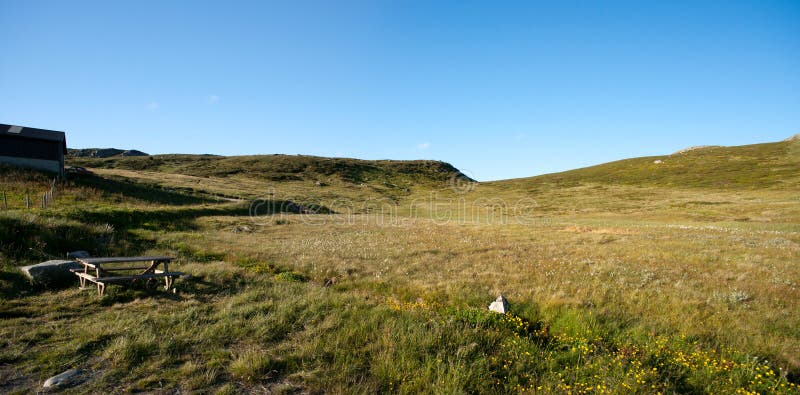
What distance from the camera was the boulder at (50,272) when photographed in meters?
9.95

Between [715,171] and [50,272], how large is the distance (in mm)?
125295

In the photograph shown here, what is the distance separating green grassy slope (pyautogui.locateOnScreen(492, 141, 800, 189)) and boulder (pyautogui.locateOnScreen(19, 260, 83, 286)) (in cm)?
9715

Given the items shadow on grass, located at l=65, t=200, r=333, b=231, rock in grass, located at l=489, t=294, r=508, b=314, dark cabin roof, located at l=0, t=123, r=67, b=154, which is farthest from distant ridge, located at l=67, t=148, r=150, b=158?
rock in grass, located at l=489, t=294, r=508, b=314

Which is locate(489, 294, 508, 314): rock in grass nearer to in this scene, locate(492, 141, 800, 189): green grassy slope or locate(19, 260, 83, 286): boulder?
locate(19, 260, 83, 286): boulder

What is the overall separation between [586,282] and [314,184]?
282 ft

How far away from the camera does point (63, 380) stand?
202 inches

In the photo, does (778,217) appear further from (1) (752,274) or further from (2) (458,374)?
(2) (458,374)

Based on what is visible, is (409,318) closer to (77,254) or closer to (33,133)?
(77,254)

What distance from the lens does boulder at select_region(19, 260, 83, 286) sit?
9953 mm

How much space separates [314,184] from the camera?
92.9 metres

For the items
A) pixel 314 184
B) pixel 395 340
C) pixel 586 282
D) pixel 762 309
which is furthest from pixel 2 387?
pixel 314 184

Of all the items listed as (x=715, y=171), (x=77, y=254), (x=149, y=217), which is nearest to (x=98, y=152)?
(x=149, y=217)

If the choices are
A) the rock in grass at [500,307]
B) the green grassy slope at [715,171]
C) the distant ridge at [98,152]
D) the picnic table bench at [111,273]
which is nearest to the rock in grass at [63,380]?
the picnic table bench at [111,273]

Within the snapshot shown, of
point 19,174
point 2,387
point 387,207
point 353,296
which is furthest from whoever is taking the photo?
point 387,207
